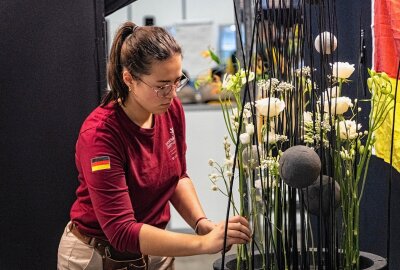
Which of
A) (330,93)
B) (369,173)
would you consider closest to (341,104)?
(330,93)

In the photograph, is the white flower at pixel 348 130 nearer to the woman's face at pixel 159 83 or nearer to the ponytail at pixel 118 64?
the woman's face at pixel 159 83

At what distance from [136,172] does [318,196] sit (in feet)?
1.50

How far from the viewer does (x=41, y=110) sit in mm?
2246

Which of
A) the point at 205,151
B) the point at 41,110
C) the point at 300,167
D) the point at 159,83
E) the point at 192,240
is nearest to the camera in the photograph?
the point at 300,167

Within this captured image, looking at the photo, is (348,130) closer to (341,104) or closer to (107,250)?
(341,104)

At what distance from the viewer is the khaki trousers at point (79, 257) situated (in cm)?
167

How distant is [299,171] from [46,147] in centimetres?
126

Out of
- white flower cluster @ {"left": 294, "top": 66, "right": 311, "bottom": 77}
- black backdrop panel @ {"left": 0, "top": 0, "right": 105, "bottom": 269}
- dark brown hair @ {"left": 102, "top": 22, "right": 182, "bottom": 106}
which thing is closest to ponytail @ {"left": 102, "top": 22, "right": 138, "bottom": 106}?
dark brown hair @ {"left": 102, "top": 22, "right": 182, "bottom": 106}

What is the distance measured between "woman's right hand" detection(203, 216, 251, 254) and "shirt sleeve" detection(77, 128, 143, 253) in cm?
18

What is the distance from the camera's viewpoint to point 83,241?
5.55 ft

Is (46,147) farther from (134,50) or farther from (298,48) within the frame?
(298,48)

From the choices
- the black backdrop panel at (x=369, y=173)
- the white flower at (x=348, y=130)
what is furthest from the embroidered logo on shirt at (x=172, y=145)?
the black backdrop panel at (x=369, y=173)

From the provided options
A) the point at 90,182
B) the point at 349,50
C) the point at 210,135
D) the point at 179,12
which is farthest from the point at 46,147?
the point at 179,12

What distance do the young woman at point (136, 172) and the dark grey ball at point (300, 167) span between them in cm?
17
